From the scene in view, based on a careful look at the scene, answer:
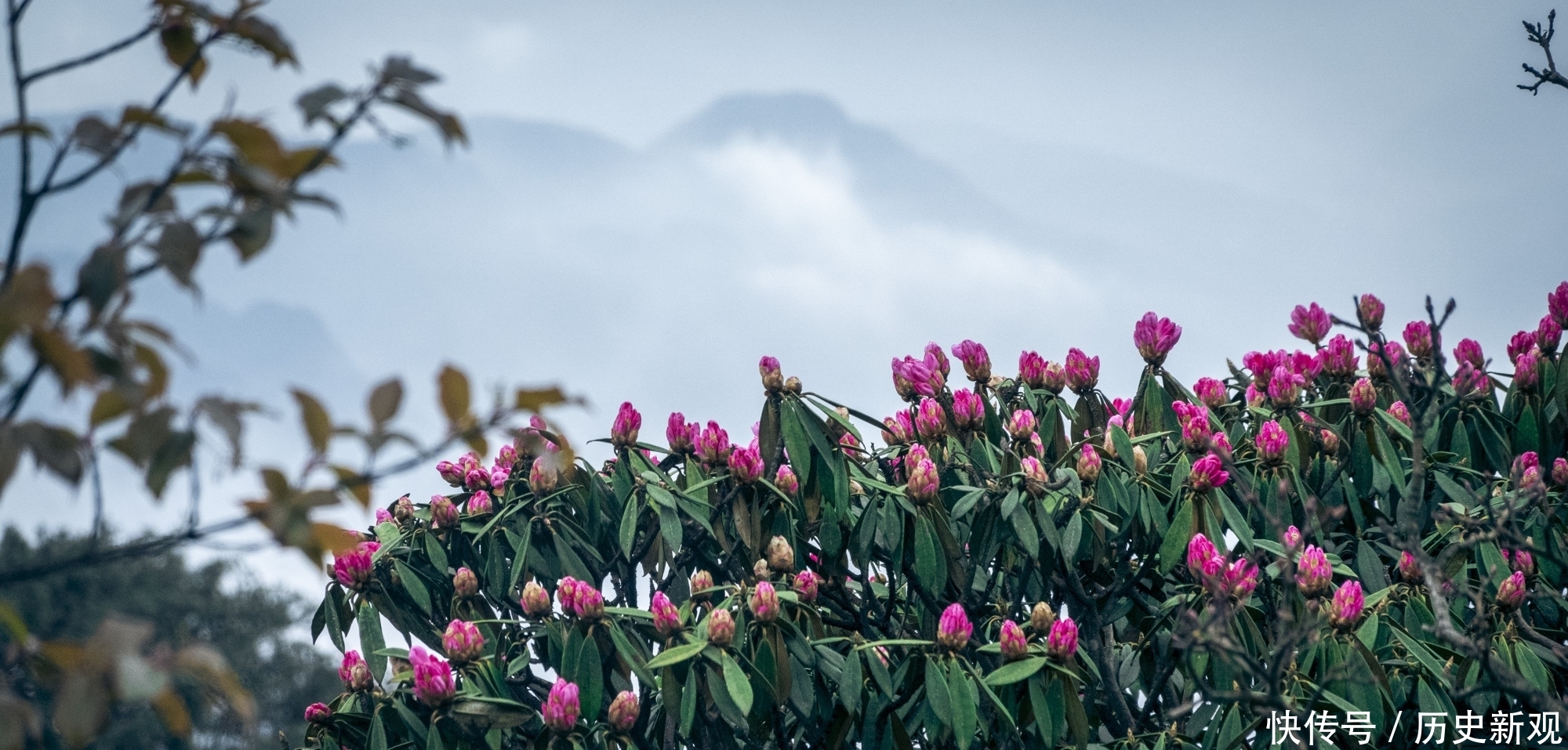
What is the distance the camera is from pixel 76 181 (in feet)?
5.36

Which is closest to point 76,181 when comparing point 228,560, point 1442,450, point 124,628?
point 124,628

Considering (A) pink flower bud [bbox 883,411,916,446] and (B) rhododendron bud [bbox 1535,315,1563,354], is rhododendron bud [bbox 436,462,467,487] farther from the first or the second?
(B) rhododendron bud [bbox 1535,315,1563,354]

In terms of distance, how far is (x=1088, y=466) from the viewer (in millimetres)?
3480

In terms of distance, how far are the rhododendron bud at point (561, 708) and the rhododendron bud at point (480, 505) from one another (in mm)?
928

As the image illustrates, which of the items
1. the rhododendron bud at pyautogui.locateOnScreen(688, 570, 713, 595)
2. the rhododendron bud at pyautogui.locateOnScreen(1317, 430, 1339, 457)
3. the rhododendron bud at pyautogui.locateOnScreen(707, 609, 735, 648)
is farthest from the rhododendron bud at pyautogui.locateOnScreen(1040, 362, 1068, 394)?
the rhododendron bud at pyautogui.locateOnScreen(707, 609, 735, 648)

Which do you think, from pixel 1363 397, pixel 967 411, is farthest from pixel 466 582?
pixel 1363 397

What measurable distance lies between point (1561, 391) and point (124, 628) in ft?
13.5

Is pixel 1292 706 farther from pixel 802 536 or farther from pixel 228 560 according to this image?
pixel 228 560

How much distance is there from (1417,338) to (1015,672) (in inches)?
87.5

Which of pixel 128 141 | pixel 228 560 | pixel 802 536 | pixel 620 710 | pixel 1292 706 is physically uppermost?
pixel 228 560

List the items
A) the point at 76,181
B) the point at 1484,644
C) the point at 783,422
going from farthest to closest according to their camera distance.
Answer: the point at 783,422 → the point at 1484,644 → the point at 76,181

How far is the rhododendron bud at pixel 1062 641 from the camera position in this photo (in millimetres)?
3084

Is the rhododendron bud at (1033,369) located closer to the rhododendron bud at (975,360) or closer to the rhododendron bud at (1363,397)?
the rhododendron bud at (975,360)

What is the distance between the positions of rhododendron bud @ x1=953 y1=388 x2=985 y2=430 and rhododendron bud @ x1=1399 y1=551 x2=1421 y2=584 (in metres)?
1.16
